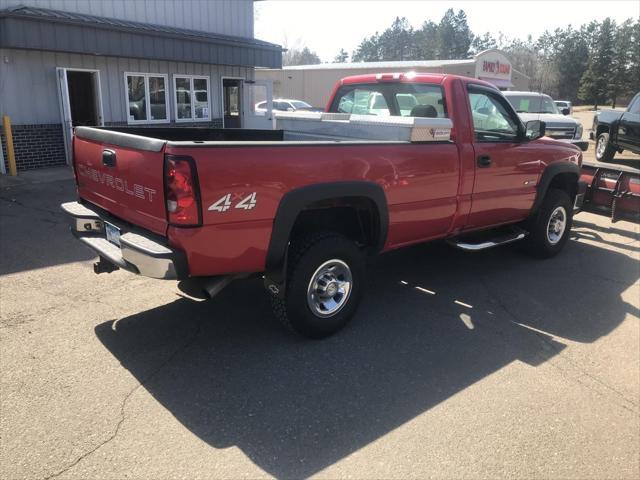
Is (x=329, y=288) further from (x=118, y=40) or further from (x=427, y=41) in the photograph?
(x=427, y=41)

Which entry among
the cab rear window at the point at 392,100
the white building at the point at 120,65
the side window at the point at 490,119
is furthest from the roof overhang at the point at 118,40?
the side window at the point at 490,119

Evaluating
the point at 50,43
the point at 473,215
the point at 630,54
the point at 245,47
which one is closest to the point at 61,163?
the point at 50,43

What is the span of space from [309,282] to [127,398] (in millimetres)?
1435

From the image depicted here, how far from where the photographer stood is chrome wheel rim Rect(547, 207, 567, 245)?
21.1 feet

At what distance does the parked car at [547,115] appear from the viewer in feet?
48.0

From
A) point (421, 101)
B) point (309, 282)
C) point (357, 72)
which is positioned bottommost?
point (309, 282)

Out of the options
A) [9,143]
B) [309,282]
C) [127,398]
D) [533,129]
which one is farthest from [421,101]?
[9,143]

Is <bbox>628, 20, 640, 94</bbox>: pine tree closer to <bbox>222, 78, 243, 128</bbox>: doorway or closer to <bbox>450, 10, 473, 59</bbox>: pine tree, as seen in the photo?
<bbox>450, 10, 473, 59</bbox>: pine tree

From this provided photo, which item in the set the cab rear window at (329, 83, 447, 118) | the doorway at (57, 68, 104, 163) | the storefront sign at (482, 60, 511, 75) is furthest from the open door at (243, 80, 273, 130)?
the storefront sign at (482, 60, 511, 75)

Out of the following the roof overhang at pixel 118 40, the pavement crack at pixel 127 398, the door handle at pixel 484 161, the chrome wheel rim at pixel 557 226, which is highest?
the roof overhang at pixel 118 40

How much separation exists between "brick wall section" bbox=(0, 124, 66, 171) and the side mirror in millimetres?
10561

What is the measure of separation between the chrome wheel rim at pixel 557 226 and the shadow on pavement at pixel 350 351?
587 mm

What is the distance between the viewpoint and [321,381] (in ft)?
11.8

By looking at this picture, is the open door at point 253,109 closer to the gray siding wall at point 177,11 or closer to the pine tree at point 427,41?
the gray siding wall at point 177,11
